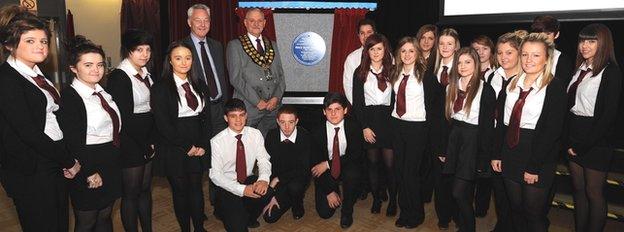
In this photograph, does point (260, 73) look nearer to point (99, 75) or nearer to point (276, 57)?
point (276, 57)

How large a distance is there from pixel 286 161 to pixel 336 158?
1.32 feet

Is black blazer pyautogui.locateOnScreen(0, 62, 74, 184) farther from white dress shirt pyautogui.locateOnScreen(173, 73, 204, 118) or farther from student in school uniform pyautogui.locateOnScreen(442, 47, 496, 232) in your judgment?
student in school uniform pyautogui.locateOnScreen(442, 47, 496, 232)

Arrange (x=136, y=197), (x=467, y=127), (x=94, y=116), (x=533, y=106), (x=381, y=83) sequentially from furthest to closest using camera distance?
(x=381, y=83) < (x=467, y=127) < (x=136, y=197) < (x=533, y=106) < (x=94, y=116)

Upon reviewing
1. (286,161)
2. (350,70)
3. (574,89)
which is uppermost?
(350,70)

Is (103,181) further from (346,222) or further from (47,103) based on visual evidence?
(346,222)

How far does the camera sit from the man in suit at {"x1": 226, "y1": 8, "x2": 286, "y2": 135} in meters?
3.59

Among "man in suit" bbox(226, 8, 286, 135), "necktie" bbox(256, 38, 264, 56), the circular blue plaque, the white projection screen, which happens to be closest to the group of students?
"man in suit" bbox(226, 8, 286, 135)

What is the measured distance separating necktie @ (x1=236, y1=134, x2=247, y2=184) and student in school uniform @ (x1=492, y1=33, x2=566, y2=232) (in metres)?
1.74

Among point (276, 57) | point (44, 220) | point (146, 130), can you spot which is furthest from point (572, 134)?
point (44, 220)

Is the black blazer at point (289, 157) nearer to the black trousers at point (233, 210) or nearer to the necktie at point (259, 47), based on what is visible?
the black trousers at point (233, 210)

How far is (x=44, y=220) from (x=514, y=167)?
2.46 meters

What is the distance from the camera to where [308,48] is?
5160 millimetres

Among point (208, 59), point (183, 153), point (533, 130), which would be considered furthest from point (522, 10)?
point (183, 153)

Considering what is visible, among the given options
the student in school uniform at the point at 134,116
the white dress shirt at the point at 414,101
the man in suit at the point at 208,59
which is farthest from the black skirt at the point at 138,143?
the white dress shirt at the point at 414,101
